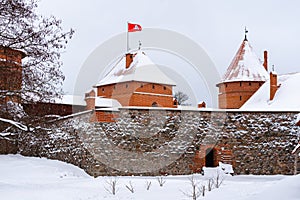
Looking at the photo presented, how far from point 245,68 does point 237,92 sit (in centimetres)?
158

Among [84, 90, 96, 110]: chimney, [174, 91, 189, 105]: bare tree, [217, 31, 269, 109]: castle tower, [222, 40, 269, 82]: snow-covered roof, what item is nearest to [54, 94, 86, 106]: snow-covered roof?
[84, 90, 96, 110]: chimney

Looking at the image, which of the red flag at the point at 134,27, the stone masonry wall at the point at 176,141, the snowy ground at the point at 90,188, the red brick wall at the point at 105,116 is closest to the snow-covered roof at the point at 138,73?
the red flag at the point at 134,27

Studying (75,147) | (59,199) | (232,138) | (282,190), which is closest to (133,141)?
(75,147)

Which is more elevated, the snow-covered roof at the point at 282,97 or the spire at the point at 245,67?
the spire at the point at 245,67

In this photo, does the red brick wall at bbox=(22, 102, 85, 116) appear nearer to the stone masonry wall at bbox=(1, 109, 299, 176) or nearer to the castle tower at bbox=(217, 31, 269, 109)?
the stone masonry wall at bbox=(1, 109, 299, 176)

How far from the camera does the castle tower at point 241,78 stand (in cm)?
2502

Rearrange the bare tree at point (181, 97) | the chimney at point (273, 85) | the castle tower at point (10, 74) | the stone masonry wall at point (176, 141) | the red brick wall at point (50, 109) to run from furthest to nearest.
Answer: the bare tree at point (181, 97), the chimney at point (273, 85), the stone masonry wall at point (176, 141), the red brick wall at point (50, 109), the castle tower at point (10, 74)

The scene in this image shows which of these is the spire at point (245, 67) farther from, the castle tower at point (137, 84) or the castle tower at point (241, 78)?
the castle tower at point (137, 84)

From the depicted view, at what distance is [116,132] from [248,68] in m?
14.5

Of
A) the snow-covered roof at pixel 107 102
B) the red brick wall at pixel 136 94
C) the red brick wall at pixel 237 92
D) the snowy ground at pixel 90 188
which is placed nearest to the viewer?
the snowy ground at pixel 90 188

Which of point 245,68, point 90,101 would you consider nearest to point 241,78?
point 245,68

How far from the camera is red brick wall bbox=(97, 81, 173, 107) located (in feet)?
86.7

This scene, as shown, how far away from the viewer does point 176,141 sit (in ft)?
Answer: 44.3

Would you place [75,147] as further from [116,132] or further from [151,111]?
[151,111]
